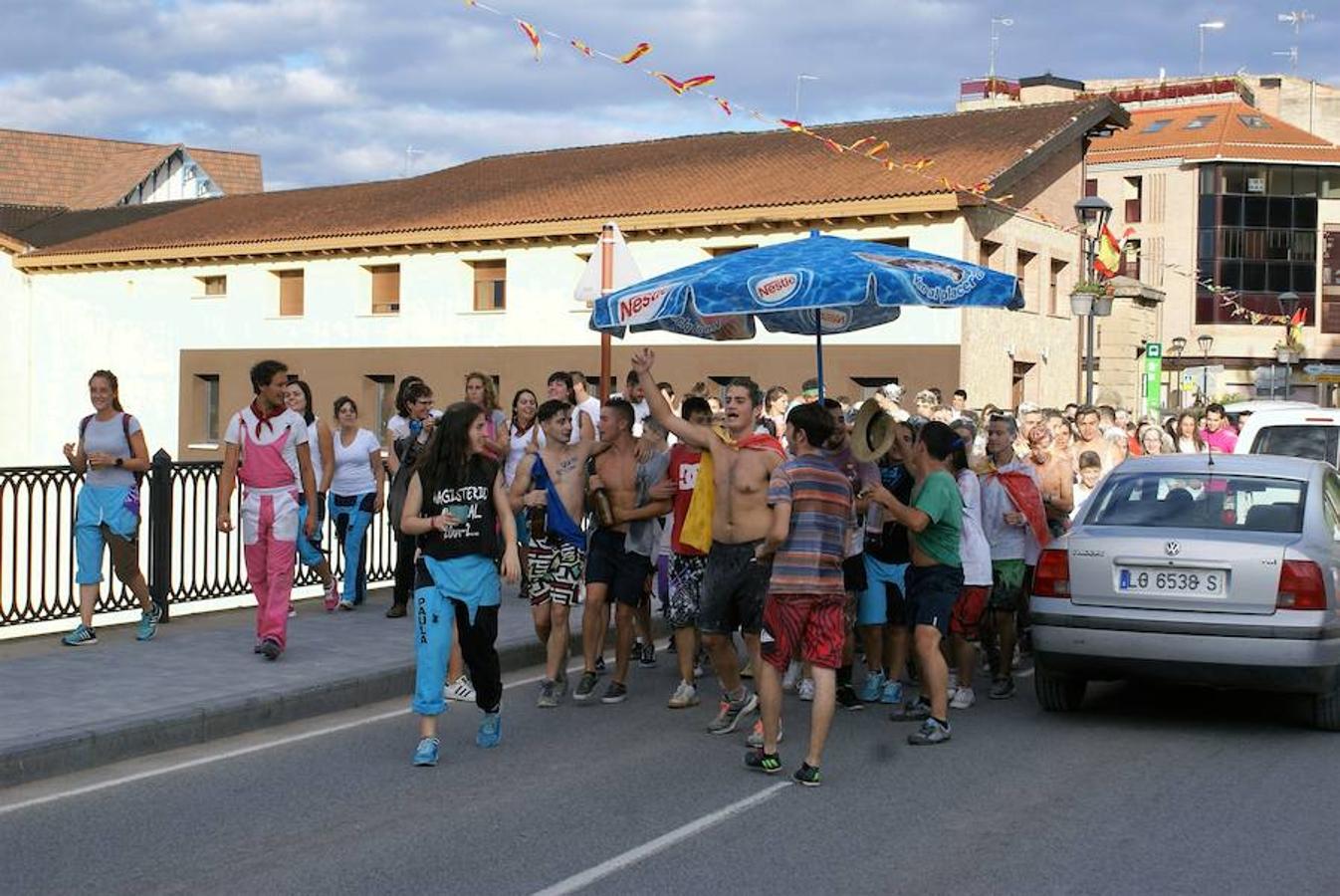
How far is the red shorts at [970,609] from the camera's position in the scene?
9.70 m

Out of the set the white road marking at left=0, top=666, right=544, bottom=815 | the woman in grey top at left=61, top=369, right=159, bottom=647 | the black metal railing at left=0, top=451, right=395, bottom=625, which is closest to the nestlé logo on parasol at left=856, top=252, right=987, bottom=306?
the white road marking at left=0, top=666, right=544, bottom=815

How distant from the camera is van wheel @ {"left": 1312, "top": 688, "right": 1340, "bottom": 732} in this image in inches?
351

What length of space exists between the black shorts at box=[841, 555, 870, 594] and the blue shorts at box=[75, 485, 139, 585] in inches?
200

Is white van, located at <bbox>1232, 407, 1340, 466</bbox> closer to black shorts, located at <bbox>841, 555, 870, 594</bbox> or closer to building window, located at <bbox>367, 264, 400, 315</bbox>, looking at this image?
black shorts, located at <bbox>841, 555, 870, 594</bbox>

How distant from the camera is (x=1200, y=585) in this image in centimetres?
881

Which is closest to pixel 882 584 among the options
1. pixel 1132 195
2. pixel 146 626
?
pixel 146 626

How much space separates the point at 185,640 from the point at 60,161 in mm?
58701

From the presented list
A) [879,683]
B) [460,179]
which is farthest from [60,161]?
[879,683]

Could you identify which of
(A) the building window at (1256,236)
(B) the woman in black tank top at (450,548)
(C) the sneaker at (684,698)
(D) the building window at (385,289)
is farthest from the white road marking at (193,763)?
(A) the building window at (1256,236)

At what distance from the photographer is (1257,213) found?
236ft

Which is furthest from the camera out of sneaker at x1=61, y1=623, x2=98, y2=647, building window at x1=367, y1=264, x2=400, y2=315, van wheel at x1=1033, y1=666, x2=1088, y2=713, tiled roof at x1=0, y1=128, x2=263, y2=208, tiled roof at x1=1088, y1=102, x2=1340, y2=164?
tiled roof at x1=1088, y1=102, x2=1340, y2=164

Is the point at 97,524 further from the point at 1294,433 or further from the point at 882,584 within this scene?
the point at 1294,433

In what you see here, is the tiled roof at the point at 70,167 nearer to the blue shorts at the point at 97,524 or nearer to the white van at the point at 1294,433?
the blue shorts at the point at 97,524

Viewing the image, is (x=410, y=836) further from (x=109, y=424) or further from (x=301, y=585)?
(x=301, y=585)
